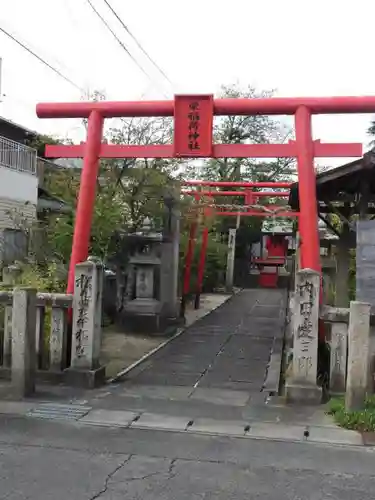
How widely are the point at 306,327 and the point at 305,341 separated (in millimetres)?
184

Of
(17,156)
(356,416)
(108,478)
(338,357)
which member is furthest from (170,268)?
(108,478)

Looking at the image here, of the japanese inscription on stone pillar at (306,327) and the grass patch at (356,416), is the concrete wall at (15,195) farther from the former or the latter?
the grass patch at (356,416)

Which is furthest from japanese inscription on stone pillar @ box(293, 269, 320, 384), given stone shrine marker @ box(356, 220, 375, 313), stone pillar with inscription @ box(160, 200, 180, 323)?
stone pillar with inscription @ box(160, 200, 180, 323)

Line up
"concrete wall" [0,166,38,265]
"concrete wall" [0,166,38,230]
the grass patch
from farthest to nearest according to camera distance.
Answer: "concrete wall" [0,166,38,230]
"concrete wall" [0,166,38,265]
the grass patch

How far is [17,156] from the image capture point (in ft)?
67.3

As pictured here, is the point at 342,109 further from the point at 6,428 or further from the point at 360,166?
the point at 6,428

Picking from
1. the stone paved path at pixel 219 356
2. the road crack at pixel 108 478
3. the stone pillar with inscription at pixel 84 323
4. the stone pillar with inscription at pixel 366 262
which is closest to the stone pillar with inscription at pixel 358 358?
the stone pillar with inscription at pixel 366 262

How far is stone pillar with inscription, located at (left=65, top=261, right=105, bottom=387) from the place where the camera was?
8297mm

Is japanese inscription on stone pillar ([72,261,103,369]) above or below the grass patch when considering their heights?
above

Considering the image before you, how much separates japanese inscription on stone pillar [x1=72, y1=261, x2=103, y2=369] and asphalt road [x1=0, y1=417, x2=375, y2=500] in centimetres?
186

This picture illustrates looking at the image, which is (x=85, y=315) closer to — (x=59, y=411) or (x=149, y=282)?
(x=59, y=411)

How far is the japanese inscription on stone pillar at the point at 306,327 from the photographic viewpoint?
7.62m

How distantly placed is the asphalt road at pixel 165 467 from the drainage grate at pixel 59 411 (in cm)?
35

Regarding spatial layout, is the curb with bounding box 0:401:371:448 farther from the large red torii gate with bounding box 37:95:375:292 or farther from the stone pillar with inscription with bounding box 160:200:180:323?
the stone pillar with inscription with bounding box 160:200:180:323
